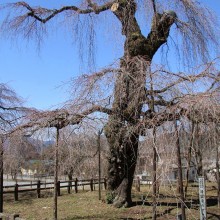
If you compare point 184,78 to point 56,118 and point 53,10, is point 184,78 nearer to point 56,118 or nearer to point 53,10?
point 56,118

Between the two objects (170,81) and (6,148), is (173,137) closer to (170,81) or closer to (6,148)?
(170,81)

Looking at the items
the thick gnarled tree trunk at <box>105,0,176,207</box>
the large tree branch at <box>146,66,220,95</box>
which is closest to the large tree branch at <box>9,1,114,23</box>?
the thick gnarled tree trunk at <box>105,0,176,207</box>

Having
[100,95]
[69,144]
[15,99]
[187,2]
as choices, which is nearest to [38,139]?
[69,144]

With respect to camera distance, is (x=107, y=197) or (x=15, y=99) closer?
(x=107, y=197)

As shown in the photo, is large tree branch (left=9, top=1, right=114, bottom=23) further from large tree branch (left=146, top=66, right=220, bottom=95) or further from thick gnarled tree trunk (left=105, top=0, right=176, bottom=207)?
large tree branch (left=146, top=66, right=220, bottom=95)

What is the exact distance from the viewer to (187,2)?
930cm

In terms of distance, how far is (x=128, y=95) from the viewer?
8.30m

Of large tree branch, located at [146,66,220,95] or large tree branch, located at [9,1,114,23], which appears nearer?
large tree branch, located at [146,66,220,95]

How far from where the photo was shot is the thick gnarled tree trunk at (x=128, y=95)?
308 inches

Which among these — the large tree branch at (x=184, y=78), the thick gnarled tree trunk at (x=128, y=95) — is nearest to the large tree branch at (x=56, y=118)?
the thick gnarled tree trunk at (x=128, y=95)

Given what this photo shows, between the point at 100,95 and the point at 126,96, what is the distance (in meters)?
0.61

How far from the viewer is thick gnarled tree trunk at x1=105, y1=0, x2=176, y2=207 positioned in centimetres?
782

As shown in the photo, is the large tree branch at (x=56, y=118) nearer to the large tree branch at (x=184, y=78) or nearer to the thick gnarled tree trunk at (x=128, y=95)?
the thick gnarled tree trunk at (x=128, y=95)

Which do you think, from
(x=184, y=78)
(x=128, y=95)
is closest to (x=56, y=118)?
(x=128, y=95)
